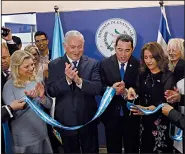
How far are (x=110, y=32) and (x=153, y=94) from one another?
56 centimetres

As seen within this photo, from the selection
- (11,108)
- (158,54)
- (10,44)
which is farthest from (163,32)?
(11,108)

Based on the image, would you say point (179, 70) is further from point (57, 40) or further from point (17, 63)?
point (17, 63)

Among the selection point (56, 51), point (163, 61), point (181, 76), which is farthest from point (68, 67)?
point (181, 76)

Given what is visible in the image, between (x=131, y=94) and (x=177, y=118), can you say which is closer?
(x=177, y=118)

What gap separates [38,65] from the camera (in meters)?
2.12

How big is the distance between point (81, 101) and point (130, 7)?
0.79 m

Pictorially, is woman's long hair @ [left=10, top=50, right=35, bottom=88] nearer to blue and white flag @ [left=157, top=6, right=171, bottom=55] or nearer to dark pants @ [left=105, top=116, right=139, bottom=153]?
dark pants @ [left=105, top=116, right=139, bottom=153]

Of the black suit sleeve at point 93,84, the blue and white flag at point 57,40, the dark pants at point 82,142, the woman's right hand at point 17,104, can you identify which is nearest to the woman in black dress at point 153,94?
the black suit sleeve at point 93,84

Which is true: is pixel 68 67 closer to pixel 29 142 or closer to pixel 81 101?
pixel 81 101

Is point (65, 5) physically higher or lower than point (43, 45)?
higher

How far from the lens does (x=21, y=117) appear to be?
2133 mm

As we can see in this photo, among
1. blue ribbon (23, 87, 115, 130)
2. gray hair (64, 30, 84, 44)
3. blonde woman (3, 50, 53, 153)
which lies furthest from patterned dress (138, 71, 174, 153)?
blonde woman (3, 50, 53, 153)

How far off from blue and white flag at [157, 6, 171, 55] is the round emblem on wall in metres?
0.18

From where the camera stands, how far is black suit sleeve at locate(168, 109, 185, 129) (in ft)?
6.55
